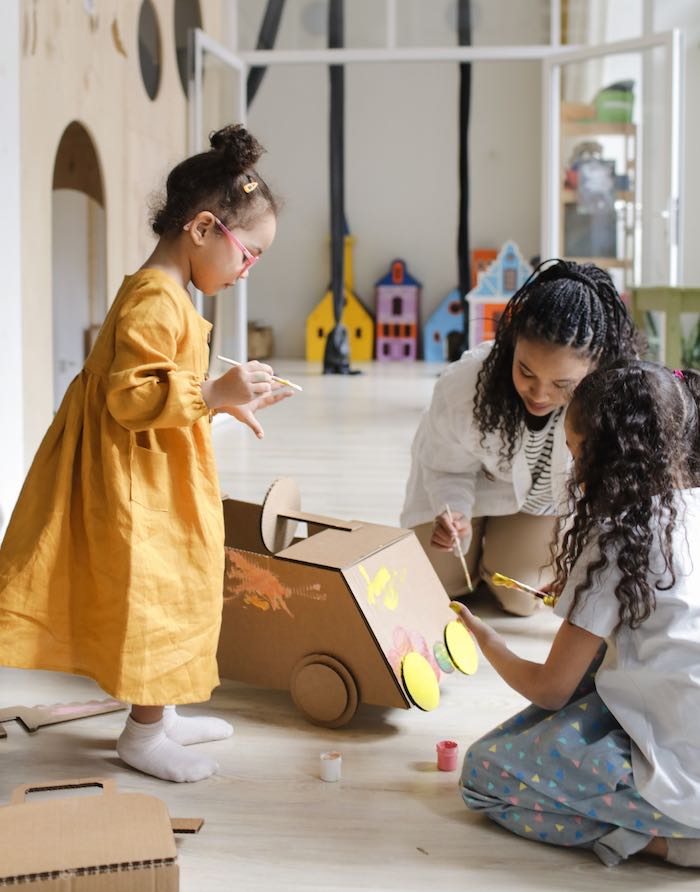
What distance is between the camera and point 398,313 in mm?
8422

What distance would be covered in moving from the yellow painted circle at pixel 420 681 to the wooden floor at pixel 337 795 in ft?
0.15

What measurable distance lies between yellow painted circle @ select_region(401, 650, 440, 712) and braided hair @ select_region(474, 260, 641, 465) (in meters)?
0.55

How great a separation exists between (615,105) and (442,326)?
308cm

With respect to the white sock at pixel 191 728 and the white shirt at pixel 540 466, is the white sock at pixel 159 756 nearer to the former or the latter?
the white sock at pixel 191 728

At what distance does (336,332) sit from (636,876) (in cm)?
613

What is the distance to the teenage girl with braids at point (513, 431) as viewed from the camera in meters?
1.80

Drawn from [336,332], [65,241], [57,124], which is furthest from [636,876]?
[336,332]

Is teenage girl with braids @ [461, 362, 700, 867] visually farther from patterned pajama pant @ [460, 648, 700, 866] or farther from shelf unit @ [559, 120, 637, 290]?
shelf unit @ [559, 120, 637, 290]

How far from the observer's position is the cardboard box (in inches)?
43.0

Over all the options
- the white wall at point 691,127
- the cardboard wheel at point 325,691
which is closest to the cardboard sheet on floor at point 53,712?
the cardboard wheel at point 325,691

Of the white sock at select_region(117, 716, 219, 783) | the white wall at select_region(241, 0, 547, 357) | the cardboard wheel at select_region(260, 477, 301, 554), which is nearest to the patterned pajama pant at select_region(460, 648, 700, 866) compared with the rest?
the white sock at select_region(117, 716, 219, 783)

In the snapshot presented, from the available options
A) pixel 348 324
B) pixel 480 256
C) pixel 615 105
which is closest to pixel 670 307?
pixel 615 105

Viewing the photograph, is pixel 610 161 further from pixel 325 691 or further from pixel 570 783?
pixel 570 783

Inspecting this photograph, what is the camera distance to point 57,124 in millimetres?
3232
